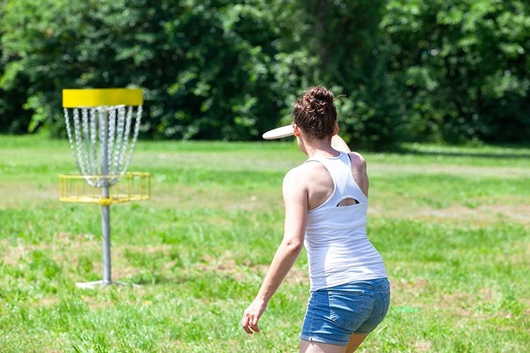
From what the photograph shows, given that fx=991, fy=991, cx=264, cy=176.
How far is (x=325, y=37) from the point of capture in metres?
28.3

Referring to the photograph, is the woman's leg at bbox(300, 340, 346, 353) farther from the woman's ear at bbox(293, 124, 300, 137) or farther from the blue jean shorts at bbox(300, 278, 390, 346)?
the woman's ear at bbox(293, 124, 300, 137)

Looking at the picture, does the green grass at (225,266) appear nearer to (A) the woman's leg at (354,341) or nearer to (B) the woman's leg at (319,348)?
(A) the woman's leg at (354,341)

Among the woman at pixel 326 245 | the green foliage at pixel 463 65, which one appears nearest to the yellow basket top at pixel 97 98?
the woman at pixel 326 245

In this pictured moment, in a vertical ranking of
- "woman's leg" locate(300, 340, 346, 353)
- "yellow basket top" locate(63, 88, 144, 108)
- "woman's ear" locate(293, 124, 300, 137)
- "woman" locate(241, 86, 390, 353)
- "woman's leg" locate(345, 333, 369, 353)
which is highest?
"woman's ear" locate(293, 124, 300, 137)

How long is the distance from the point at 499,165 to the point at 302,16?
7.36 m

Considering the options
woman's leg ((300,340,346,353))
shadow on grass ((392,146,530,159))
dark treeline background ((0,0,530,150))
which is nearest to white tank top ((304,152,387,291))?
woman's leg ((300,340,346,353))

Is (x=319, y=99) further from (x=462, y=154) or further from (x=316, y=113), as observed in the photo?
(x=462, y=154)

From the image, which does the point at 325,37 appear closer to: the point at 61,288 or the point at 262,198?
the point at 262,198

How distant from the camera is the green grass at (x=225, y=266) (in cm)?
623

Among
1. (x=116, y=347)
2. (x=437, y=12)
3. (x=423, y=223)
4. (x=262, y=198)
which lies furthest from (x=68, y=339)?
(x=437, y=12)

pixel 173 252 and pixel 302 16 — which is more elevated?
pixel 302 16

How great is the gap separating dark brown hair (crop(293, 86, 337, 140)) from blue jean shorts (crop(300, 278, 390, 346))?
24.9 inches

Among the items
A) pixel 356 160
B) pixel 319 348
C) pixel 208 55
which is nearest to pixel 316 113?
pixel 356 160

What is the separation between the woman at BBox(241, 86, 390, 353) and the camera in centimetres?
393
